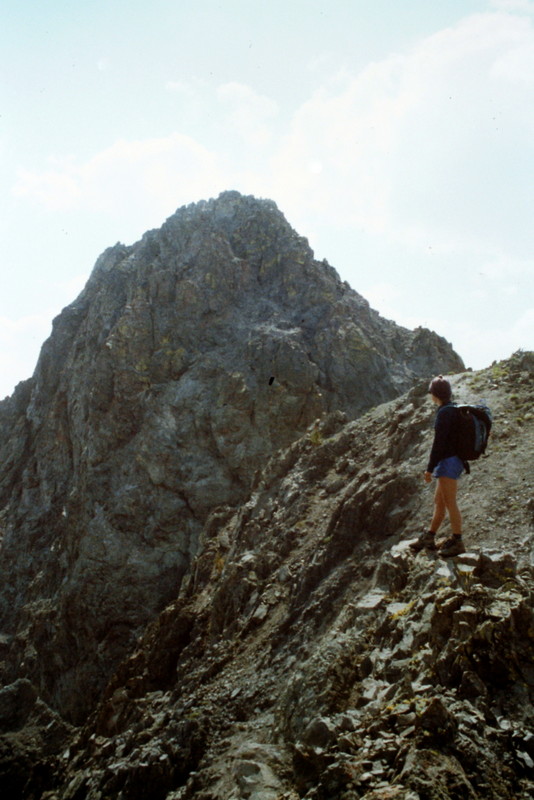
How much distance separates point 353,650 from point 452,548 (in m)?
1.85

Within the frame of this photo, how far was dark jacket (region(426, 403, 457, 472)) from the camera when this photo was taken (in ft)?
25.5

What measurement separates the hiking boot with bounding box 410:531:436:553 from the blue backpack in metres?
1.24

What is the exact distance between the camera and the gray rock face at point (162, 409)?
2964cm

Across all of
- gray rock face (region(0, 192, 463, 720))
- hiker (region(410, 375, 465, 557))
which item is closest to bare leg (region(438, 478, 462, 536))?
hiker (region(410, 375, 465, 557))

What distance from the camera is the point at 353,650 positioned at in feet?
23.0

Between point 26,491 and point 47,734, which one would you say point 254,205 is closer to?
point 26,491

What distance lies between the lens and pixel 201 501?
1209 inches

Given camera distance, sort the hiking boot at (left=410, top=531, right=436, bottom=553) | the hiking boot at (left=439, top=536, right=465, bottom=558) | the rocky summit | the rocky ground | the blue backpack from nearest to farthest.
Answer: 1. the rocky ground
2. the rocky summit
3. the hiking boot at (left=439, top=536, right=465, bottom=558)
4. the blue backpack
5. the hiking boot at (left=410, top=531, right=436, bottom=553)

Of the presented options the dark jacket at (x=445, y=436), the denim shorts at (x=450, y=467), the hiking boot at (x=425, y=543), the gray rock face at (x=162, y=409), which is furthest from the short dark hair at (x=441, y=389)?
the gray rock face at (x=162, y=409)

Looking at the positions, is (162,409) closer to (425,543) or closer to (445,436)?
(425,543)

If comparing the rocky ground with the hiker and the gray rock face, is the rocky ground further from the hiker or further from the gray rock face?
the gray rock face

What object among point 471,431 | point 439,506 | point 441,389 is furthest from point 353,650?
point 441,389

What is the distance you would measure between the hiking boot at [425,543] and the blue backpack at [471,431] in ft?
4.06

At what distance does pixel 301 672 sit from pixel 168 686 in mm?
7360
